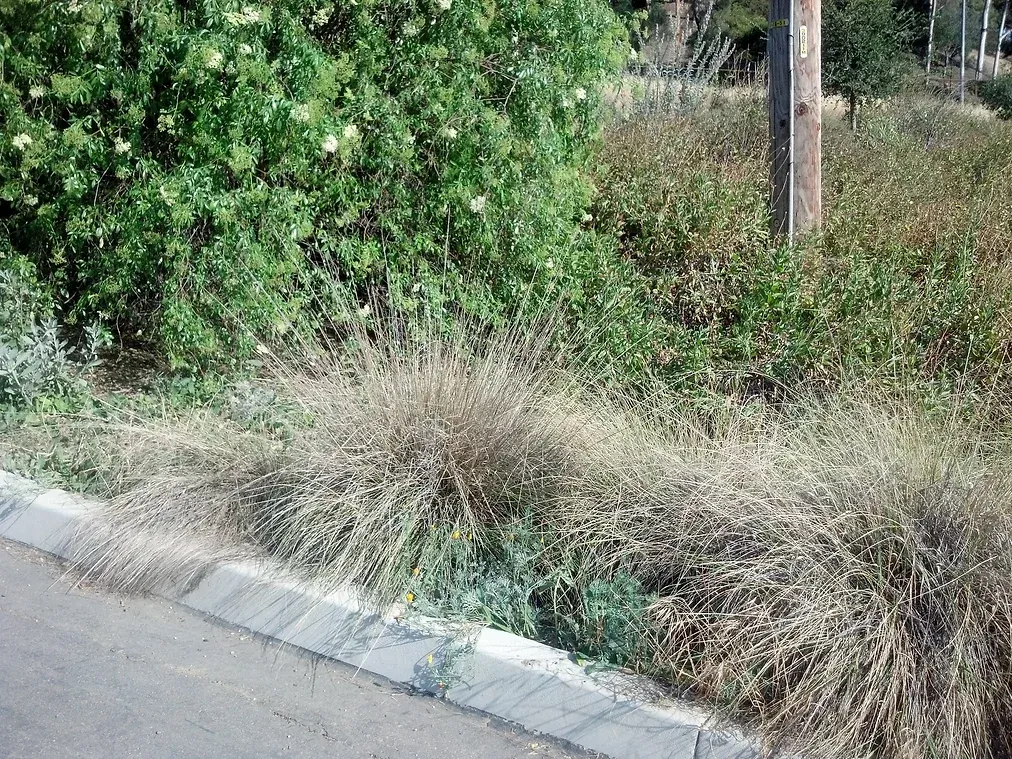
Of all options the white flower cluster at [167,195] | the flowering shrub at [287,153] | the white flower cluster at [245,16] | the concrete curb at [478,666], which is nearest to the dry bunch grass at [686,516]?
the concrete curb at [478,666]

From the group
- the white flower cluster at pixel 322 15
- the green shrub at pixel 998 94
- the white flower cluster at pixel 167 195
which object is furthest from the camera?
the green shrub at pixel 998 94

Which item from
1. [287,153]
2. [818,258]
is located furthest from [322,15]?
[818,258]

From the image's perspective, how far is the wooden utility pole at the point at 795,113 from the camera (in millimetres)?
6895

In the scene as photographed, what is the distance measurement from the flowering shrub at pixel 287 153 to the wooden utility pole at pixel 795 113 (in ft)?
3.93

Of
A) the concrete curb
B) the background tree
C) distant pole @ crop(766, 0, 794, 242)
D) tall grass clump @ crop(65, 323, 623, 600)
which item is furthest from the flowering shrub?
the background tree

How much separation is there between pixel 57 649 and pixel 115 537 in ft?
2.24

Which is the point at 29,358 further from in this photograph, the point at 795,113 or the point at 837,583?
the point at 795,113

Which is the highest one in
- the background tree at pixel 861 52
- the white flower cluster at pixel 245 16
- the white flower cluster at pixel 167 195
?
the white flower cluster at pixel 245 16

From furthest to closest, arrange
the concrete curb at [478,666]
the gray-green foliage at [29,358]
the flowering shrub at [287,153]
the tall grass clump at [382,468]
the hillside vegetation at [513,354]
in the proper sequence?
1. the gray-green foliage at [29,358]
2. the flowering shrub at [287,153]
3. the tall grass clump at [382,468]
4. the hillside vegetation at [513,354]
5. the concrete curb at [478,666]

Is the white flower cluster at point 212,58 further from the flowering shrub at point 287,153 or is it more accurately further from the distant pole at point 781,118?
the distant pole at point 781,118

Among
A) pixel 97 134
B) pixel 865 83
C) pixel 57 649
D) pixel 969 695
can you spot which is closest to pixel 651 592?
pixel 969 695

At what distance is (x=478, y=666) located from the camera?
394 centimetres

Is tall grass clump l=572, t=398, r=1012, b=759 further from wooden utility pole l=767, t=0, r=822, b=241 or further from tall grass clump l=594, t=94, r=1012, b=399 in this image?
wooden utility pole l=767, t=0, r=822, b=241

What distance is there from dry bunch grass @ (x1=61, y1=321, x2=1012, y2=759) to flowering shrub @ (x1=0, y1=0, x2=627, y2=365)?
39.9 inches
